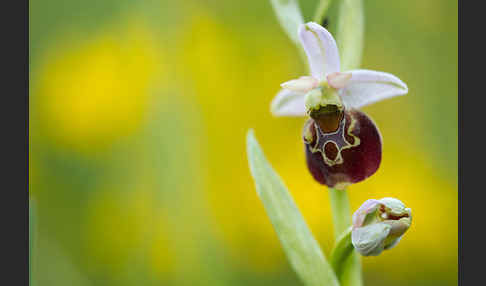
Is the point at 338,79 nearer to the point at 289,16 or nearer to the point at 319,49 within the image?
the point at 319,49

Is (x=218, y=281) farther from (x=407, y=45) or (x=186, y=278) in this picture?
(x=407, y=45)

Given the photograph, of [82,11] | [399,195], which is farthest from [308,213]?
[82,11]

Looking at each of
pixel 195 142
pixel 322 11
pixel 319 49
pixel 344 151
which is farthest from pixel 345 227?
pixel 195 142

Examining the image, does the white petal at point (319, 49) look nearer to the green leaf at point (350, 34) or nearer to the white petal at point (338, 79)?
the white petal at point (338, 79)

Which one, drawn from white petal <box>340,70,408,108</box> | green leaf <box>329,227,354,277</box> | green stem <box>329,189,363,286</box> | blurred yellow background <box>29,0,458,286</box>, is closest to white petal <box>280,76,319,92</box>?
white petal <box>340,70,408,108</box>

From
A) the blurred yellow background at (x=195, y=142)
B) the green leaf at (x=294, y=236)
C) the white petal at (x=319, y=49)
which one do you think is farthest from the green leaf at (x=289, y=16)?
the blurred yellow background at (x=195, y=142)

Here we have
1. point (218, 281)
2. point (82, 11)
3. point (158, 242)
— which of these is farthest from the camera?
point (82, 11)
